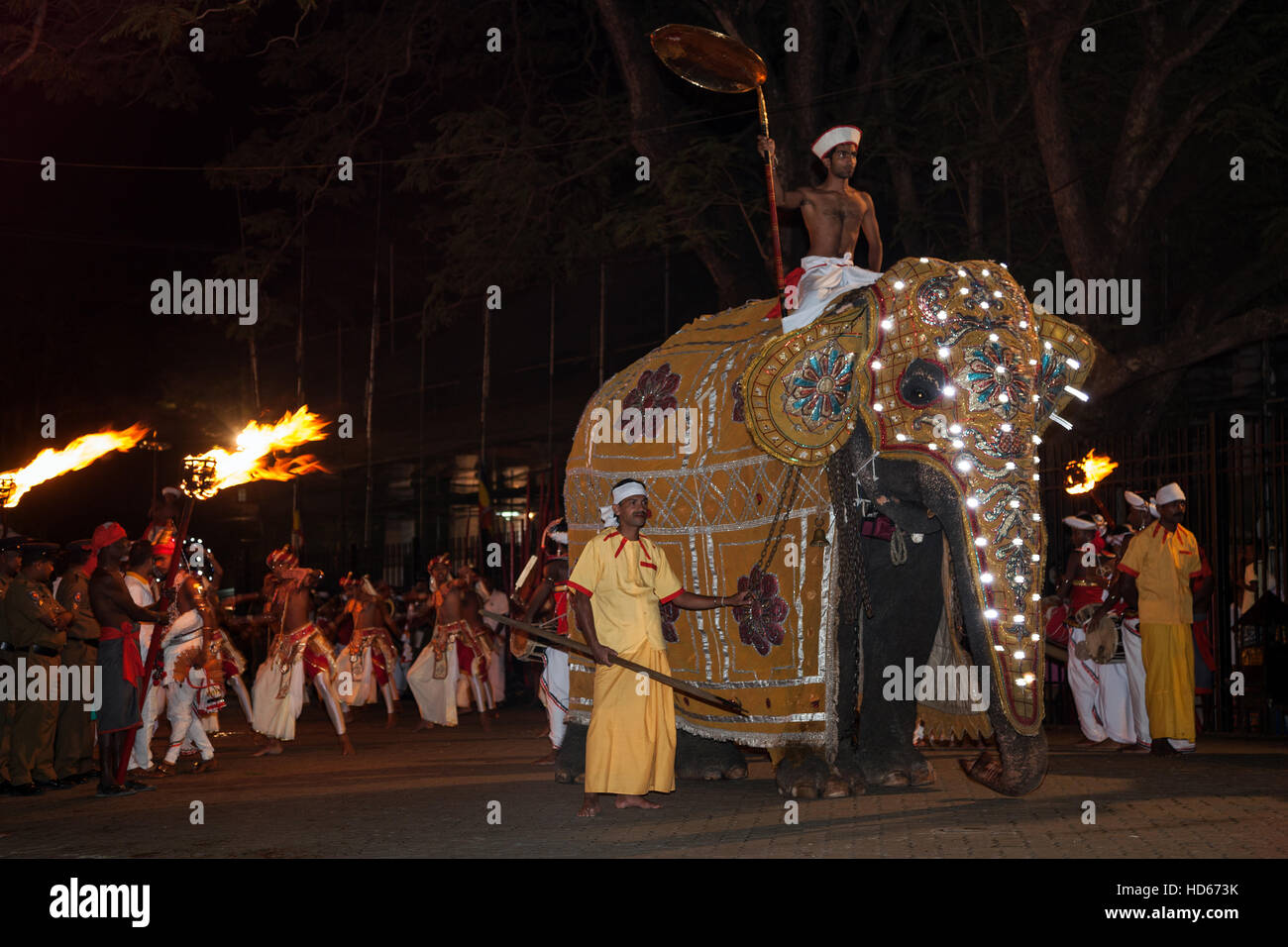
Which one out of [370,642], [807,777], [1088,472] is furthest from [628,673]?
[370,642]

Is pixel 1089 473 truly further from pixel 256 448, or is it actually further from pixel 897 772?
pixel 256 448

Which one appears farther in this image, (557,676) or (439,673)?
(439,673)

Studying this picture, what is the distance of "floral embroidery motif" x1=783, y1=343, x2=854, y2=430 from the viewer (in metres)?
9.42

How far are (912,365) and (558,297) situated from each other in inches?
647

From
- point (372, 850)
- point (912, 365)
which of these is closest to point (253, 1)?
point (912, 365)

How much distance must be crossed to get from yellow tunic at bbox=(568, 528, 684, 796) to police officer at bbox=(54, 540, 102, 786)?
4.80m

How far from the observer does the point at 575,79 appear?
22391 millimetres

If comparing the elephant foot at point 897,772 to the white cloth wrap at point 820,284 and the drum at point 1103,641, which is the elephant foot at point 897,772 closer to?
the white cloth wrap at point 820,284

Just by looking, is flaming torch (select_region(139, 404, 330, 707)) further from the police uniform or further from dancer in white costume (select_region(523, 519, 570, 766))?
dancer in white costume (select_region(523, 519, 570, 766))

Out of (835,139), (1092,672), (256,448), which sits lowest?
(1092,672)

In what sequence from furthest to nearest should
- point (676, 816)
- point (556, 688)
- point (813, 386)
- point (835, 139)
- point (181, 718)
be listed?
1. point (556, 688)
2. point (181, 718)
3. point (835, 139)
4. point (813, 386)
5. point (676, 816)

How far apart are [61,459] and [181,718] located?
105 inches

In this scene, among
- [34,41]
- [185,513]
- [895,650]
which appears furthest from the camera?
[34,41]

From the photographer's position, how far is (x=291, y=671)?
14062mm
